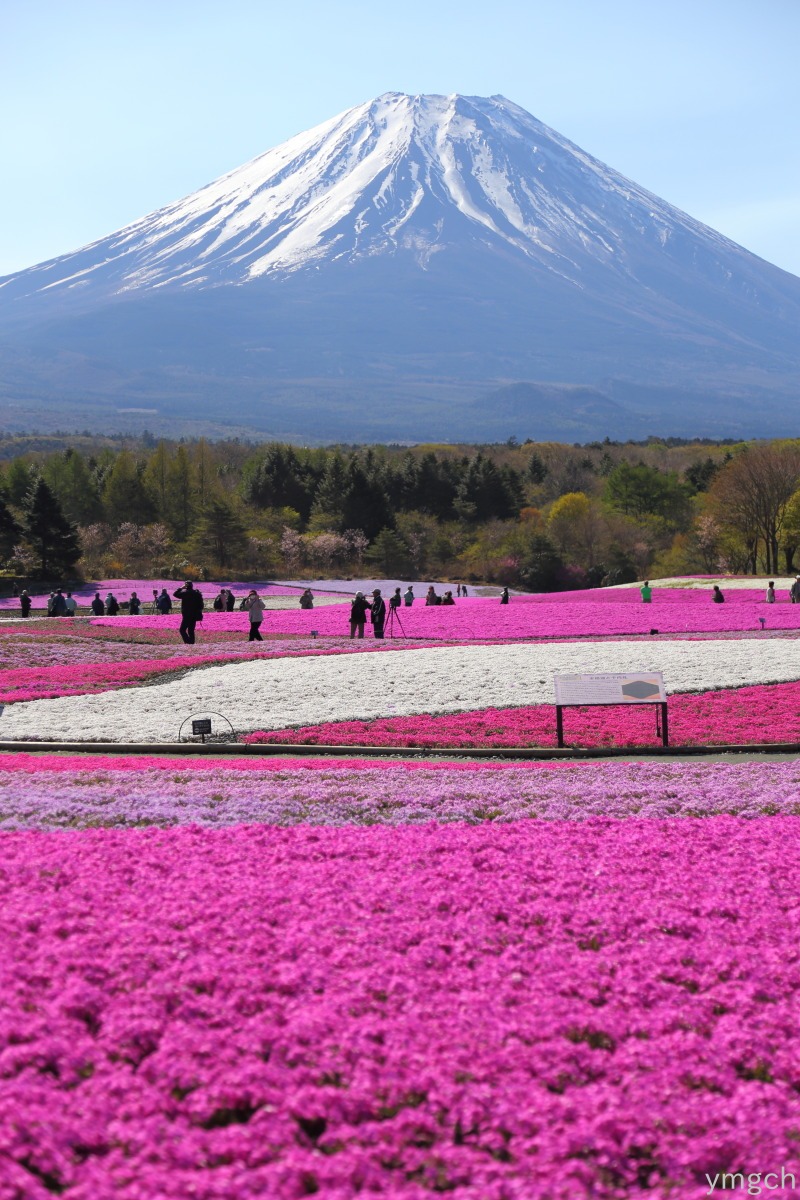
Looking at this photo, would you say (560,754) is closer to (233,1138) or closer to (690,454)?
(233,1138)

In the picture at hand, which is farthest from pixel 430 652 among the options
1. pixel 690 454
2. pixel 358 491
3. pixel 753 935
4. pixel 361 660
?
pixel 690 454

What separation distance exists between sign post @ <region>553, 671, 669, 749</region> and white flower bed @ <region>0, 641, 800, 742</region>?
201 inches

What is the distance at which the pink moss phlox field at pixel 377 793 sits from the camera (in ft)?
44.3

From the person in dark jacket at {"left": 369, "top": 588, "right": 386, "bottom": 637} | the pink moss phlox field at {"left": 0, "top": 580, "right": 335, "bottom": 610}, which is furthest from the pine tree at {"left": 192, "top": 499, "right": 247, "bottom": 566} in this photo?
the person in dark jacket at {"left": 369, "top": 588, "right": 386, "bottom": 637}

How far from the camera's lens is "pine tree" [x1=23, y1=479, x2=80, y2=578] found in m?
86.4

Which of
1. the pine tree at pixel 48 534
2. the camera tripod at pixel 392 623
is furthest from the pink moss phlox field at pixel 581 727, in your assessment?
the pine tree at pixel 48 534

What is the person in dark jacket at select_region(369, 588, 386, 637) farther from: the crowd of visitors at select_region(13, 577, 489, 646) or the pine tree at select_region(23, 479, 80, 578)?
the pine tree at select_region(23, 479, 80, 578)

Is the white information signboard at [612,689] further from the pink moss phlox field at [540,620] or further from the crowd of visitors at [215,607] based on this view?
the pink moss phlox field at [540,620]

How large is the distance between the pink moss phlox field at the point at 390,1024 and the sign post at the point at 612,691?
825 centimetres

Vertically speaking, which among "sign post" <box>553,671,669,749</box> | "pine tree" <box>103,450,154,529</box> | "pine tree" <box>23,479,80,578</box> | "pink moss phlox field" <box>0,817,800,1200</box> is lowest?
"pink moss phlox field" <box>0,817,800,1200</box>

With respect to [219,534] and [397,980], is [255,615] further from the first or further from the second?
[219,534]

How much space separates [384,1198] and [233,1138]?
968 mm

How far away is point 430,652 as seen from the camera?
112ft

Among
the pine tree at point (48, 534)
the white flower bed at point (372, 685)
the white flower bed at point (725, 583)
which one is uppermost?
the pine tree at point (48, 534)
